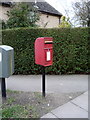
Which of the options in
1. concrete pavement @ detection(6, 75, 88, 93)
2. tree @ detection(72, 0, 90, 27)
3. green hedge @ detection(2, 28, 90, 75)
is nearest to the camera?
concrete pavement @ detection(6, 75, 88, 93)

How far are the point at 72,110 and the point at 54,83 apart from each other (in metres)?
2.04

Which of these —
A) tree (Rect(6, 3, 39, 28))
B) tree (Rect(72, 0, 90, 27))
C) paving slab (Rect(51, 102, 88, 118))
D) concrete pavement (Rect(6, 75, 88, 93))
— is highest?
tree (Rect(72, 0, 90, 27))

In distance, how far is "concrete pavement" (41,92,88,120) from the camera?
3.09 meters

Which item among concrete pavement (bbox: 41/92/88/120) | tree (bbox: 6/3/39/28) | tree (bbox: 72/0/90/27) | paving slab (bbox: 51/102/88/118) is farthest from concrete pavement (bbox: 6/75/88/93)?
tree (bbox: 72/0/90/27)

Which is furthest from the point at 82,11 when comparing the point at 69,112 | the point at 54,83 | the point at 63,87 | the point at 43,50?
the point at 69,112

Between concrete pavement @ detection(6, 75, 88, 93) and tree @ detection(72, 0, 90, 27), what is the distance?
33.6ft

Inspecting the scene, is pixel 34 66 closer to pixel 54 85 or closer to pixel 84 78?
pixel 54 85

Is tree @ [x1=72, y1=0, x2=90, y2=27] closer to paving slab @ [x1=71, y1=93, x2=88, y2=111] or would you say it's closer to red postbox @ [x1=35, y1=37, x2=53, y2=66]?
red postbox @ [x1=35, y1=37, x2=53, y2=66]

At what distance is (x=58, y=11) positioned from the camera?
19.3 metres

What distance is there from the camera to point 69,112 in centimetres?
322

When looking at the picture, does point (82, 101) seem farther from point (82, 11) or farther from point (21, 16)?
point (82, 11)

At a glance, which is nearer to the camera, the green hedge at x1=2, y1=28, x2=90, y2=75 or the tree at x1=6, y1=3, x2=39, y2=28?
the green hedge at x1=2, y1=28, x2=90, y2=75

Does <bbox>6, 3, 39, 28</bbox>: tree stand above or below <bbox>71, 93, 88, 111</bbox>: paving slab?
above

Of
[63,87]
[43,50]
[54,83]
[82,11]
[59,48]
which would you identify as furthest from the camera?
[82,11]
